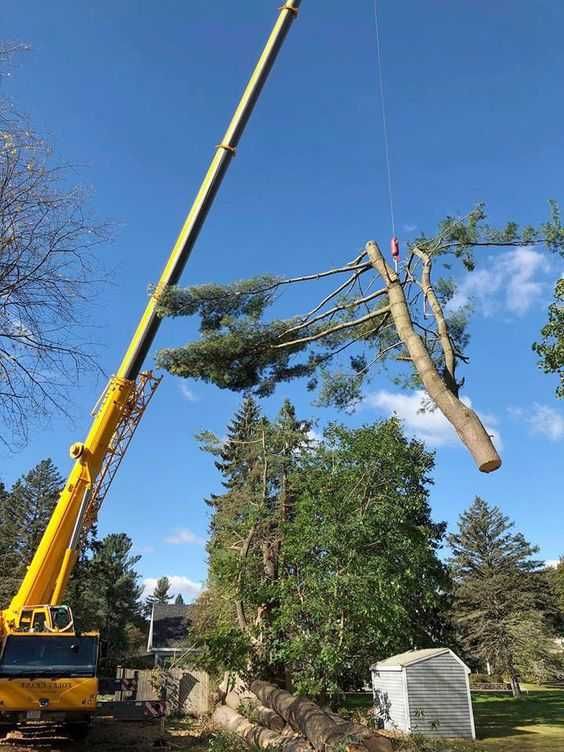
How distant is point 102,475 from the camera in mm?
12539

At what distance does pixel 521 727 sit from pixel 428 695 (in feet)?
13.5

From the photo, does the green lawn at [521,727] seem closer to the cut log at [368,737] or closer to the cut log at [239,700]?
the cut log at [239,700]

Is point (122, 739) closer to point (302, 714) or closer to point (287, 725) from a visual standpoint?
point (287, 725)

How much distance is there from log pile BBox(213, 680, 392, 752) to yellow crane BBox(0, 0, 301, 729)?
128 inches

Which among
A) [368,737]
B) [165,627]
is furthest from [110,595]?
[368,737]

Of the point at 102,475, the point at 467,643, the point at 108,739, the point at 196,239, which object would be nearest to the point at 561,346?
the point at 196,239

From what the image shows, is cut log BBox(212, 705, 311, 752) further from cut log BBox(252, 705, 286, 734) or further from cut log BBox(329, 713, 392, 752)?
cut log BBox(329, 713, 392, 752)

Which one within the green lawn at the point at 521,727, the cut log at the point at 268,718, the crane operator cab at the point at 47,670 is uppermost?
the crane operator cab at the point at 47,670

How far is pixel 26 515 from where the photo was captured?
3672 centimetres

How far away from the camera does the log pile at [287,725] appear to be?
23.5 ft

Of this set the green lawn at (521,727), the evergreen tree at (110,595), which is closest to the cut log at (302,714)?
the green lawn at (521,727)

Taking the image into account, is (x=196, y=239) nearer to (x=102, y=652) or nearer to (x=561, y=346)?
(x=561, y=346)

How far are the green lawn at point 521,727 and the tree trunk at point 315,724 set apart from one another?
4.74 m

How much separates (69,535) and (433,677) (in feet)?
32.7
